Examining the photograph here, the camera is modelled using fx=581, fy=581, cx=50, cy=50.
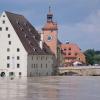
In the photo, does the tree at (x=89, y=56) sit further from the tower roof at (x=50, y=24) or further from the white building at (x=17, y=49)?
the white building at (x=17, y=49)

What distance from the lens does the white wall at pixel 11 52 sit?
108 metres

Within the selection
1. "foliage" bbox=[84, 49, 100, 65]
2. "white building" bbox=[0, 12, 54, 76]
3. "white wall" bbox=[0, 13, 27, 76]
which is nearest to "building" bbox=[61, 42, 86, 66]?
"foliage" bbox=[84, 49, 100, 65]

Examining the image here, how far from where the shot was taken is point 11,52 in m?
110

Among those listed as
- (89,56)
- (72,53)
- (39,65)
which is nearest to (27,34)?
(39,65)

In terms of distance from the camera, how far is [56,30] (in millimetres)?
124938

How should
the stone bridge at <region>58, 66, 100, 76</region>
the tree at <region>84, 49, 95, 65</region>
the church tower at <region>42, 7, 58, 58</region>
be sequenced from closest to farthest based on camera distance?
the stone bridge at <region>58, 66, 100, 76</region> → the church tower at <region>42, 7, 58, 58</region> → the tree at <region>84, 49, 95, 65</region>

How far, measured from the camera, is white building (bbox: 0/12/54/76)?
355ft

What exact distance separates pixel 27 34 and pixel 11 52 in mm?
4723

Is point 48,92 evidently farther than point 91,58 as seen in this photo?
No

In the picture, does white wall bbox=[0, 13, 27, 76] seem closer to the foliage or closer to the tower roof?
the tower roof

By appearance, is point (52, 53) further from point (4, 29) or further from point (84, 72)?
point (4, 29)

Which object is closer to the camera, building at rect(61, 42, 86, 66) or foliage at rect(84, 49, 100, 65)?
building at rect(61, 42, 86, 66)

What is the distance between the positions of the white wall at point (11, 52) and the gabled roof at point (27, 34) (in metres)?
0.85

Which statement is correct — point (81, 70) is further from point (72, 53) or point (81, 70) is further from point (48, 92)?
point (48, 92)
